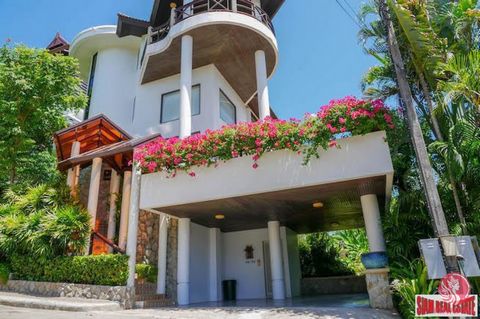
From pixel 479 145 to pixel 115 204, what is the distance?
1150 cm

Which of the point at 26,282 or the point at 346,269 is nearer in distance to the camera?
the point at 26,282

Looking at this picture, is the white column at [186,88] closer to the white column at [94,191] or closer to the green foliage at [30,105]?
the white column at [94,191]

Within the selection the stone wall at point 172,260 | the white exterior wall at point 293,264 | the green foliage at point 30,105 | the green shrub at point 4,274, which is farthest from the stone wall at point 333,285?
the green foliage at point 30,105

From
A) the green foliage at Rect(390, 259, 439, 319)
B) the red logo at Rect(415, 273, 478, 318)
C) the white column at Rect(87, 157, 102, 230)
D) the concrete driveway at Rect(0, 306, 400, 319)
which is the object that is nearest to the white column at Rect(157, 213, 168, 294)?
the white column at Rect(87, 157, 102, 230)

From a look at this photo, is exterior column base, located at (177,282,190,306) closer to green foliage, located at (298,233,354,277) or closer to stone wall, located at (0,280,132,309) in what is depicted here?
stone wall, located at (0,280,132,309)

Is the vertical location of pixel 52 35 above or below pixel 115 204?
above

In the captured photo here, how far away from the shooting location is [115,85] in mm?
18250

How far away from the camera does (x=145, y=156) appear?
10.4m

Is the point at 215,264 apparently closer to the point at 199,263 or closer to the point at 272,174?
the point at 199,263

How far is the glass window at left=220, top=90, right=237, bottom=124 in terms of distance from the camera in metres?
15.2

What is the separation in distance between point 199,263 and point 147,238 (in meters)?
2.09

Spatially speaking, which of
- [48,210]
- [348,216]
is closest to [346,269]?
[348,216]

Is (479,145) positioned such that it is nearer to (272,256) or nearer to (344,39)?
(344,39)

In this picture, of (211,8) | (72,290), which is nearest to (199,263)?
(72,290)
